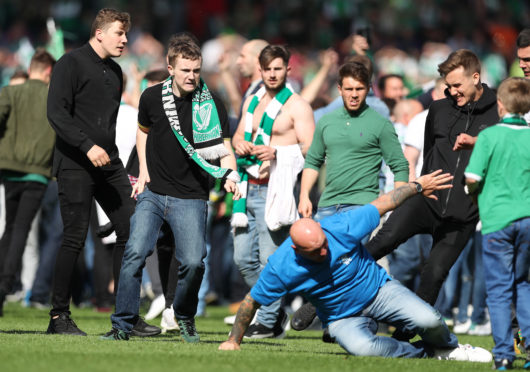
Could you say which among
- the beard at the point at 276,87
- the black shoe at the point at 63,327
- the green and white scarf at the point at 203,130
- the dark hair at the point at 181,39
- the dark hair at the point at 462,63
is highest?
the dark hair at the point at 181,39

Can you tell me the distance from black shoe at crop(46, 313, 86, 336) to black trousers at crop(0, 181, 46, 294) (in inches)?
97.7

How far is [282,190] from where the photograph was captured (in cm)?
938

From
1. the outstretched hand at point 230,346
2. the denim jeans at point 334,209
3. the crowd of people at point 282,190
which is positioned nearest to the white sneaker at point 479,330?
the crowd of people at point 282,190

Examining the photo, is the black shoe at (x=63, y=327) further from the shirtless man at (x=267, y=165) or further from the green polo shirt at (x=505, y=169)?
the green polo shirt at (x=505, y=169)

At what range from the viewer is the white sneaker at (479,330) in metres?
11.0

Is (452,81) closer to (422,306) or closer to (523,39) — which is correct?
(523,39)

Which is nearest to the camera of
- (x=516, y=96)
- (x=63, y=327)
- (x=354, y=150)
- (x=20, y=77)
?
(x=516, y=96)

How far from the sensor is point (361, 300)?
7398 millimetres

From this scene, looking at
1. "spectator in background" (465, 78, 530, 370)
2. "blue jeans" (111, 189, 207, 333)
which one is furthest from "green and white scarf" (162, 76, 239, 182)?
"spectator in background" (465, 78, 530, 370)

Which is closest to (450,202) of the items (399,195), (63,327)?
(399,195)

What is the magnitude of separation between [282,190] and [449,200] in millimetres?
1858

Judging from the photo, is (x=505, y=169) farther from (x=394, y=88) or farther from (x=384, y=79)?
(x=384, y=79)

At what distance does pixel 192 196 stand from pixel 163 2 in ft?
58.3

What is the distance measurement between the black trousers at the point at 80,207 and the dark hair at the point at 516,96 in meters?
3.24
